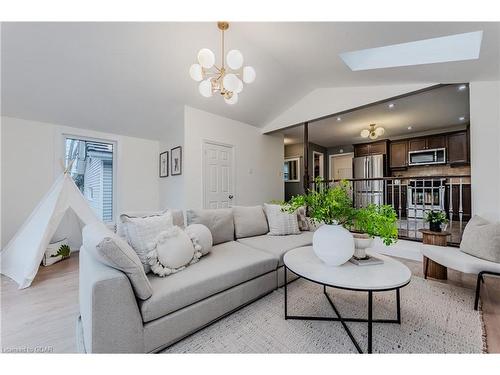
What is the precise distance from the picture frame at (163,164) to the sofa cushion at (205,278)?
2.82 meters

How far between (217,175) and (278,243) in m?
2.30

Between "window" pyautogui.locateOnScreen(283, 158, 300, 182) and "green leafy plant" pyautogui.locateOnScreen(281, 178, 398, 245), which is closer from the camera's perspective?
"green leafy plant" pyautogui.locateOnScreen(281, 178, 398, 245)

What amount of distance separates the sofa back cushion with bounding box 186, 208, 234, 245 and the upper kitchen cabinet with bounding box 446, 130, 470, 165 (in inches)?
226

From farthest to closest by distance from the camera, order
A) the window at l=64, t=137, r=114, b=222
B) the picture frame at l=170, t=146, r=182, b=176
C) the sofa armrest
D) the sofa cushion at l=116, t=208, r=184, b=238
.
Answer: the picture frame at l=170, t=146, r=182, b=176 < the window at l=64, t=137, r=114, b=222 < the sofa cushion at l=116, t=208, r=184, b=238 < the sofa armrest

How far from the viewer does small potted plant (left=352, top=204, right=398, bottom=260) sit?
151 centimetres

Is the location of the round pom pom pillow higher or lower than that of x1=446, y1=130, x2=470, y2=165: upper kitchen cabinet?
lower

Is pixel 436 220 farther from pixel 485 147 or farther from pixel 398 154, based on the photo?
pixel 398 154

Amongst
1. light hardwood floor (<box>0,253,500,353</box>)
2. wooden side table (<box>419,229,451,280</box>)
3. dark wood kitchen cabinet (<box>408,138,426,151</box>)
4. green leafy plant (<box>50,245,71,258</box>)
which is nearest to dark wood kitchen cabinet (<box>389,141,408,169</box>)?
dark wood kitchen cabinet (<box>408,138,426,151</box>)

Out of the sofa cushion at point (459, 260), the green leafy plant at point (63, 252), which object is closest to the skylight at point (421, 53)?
the sofa cushion at point (459, 260)

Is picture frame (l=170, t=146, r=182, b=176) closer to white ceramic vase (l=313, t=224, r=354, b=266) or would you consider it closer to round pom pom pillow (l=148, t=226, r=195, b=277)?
round pom pom pillow (l=148, t=226, r=195, b=277)

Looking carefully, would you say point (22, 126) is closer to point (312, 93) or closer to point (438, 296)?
point (312, 93)

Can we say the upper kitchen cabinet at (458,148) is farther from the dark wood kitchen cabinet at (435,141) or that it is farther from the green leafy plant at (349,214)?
the green leafy plant at (349,214)

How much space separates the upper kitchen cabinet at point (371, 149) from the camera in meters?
6.12
